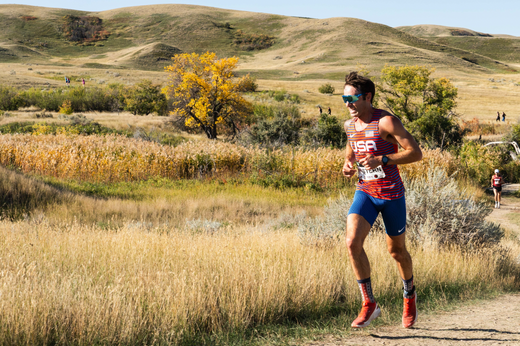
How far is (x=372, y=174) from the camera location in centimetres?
427

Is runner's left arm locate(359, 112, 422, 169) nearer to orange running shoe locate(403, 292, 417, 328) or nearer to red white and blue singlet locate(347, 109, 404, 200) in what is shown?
red white and blue singlet locate(347, 109, 404, 200)

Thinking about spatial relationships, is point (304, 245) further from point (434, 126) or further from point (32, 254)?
point (434, 126)

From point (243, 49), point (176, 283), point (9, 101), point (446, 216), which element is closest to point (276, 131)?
point (446, 216)

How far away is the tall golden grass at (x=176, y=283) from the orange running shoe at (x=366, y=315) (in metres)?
0.60

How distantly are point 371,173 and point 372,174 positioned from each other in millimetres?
14

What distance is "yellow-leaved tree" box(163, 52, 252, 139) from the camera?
1034 inches

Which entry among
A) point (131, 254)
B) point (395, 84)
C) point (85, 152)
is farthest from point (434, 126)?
point (131, 254)

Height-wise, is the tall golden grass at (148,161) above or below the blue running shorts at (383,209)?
below

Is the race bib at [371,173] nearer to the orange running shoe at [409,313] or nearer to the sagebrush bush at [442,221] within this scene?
the orange running shoe at [409,313]

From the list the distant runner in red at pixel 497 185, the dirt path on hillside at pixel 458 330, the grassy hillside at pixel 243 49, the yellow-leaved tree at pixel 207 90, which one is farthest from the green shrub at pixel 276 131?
the grassy hillside at pixel 243 49

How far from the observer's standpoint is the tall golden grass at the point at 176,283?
395cm

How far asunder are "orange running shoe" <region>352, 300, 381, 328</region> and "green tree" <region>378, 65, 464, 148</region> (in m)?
20.7

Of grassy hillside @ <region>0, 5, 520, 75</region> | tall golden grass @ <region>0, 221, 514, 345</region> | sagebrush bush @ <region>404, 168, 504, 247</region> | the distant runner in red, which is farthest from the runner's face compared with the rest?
grassy hillside @ <region>0, 5, 520, 75</region>

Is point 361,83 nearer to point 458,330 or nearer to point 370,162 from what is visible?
point 370,162
